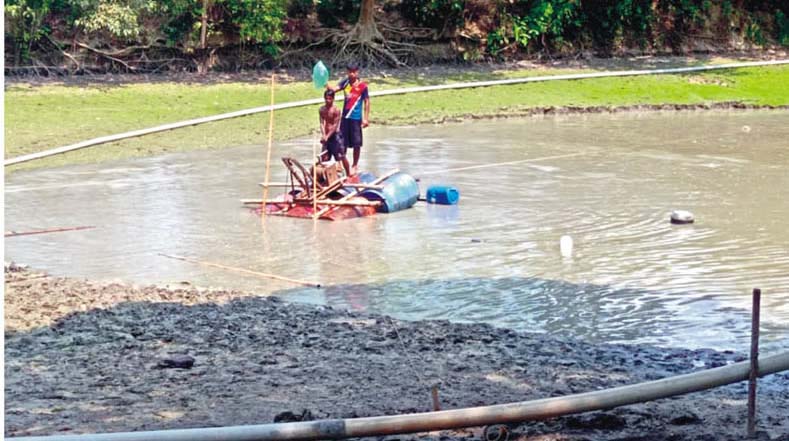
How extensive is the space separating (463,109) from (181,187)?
10902mm

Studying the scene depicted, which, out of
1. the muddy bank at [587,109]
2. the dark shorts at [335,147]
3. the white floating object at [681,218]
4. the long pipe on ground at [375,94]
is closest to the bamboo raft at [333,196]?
the dark shorts at [335,147]

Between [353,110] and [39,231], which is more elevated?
[353,110]

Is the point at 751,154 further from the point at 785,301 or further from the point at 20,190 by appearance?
the point at 20,190

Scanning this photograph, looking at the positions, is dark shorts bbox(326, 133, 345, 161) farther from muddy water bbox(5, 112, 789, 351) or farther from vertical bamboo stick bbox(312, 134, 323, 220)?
muddy water bbox(5, 112, 789, 351)

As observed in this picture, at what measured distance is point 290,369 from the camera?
8.69m

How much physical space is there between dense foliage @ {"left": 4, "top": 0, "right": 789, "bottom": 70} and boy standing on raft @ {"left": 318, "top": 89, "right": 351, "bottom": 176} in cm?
1467

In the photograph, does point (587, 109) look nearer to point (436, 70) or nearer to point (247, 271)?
point (436, 70)

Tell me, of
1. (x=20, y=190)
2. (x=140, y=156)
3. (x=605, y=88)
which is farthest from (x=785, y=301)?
(x=605, y=88)

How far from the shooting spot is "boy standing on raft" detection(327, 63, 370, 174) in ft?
58.0

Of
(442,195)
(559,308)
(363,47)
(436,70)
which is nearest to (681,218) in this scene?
(442,195)

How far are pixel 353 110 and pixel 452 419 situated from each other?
1192cm

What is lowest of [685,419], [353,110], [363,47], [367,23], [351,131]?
[685,419]

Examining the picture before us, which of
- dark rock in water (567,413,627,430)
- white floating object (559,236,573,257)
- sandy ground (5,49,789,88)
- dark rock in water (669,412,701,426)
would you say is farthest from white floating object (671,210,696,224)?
sandy ground (5,49,789,88)

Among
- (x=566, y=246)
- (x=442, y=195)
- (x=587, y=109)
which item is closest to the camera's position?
(x=566, y=246)
